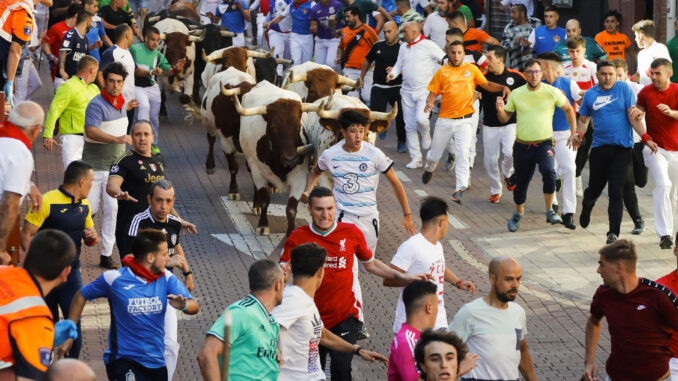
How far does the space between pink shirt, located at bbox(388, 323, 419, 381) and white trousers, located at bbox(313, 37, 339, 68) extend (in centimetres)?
1576

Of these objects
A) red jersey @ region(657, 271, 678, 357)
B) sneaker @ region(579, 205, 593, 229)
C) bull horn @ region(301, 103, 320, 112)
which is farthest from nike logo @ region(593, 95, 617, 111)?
red jersey @ region(657, 271, 678, 357)

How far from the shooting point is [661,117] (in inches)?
532

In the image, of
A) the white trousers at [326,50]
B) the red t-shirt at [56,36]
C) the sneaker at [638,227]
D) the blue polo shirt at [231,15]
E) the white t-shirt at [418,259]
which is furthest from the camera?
the blue polo shirt at [231,15]

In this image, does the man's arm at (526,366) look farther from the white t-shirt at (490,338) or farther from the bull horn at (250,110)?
the bull horn at (250,110)

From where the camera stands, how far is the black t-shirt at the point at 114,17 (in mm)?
21688

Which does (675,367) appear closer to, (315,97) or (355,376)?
(355,376)

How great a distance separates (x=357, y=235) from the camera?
8.88 m

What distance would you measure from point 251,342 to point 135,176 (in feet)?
14.2

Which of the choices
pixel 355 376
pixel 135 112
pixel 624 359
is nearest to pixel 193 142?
pixel 135 112

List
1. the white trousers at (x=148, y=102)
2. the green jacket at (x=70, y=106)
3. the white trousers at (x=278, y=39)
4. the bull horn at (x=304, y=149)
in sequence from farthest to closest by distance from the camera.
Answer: the white trousers at (x=278, y=39) → the white trousers at (x=148, y=102) → the bull horn at (x=304, y=149) → the green jacket at (x=70, y=106)

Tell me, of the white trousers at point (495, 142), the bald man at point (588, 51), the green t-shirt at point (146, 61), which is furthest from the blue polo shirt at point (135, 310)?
the bald man at point (588, 51)

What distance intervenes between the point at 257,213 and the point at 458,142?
2.89 meters

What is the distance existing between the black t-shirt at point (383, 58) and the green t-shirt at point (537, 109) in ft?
14.8

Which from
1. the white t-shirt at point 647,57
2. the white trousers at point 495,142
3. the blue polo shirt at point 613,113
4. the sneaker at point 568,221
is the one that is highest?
the blue polo shirt at point 613,113
